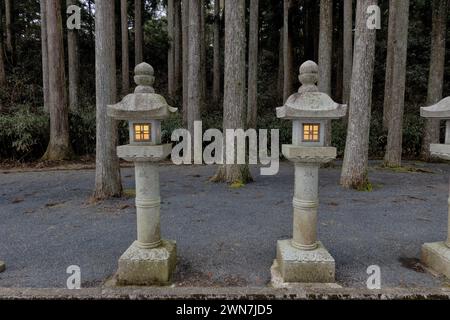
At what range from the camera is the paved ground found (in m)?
3.27

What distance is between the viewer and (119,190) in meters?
6.09

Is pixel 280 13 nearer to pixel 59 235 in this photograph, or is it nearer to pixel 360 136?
pixel 360 136

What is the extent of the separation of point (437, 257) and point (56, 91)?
10.5 m

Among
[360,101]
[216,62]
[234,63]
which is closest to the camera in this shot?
[360,101]

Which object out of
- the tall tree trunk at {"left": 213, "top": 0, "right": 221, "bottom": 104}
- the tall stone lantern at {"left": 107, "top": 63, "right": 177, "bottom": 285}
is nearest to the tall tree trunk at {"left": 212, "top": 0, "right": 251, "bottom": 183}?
the tall stone lantern at {"left": 107, "top": 63, "right": 177, "bottom": 285}

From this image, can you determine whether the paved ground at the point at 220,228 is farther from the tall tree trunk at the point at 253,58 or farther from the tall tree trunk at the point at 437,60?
the tall tree trunk at the point at 253,58

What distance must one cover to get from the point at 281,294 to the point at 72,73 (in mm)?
12963

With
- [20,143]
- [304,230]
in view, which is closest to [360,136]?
[304,230]

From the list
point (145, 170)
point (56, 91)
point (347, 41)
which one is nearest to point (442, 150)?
point (145, 170)

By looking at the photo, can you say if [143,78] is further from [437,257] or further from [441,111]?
[437,257]

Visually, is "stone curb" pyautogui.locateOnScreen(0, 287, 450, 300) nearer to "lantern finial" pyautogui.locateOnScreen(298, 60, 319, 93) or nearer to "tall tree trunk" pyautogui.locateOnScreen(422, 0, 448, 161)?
"lantern finial" pyautogui.locateOnScreen(298, 60, 319, 93)

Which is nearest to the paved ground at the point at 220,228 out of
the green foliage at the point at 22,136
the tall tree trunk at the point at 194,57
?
the green foliage at the point at 22,136

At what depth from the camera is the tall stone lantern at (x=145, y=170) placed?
3031 millimetres

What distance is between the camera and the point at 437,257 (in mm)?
3275
